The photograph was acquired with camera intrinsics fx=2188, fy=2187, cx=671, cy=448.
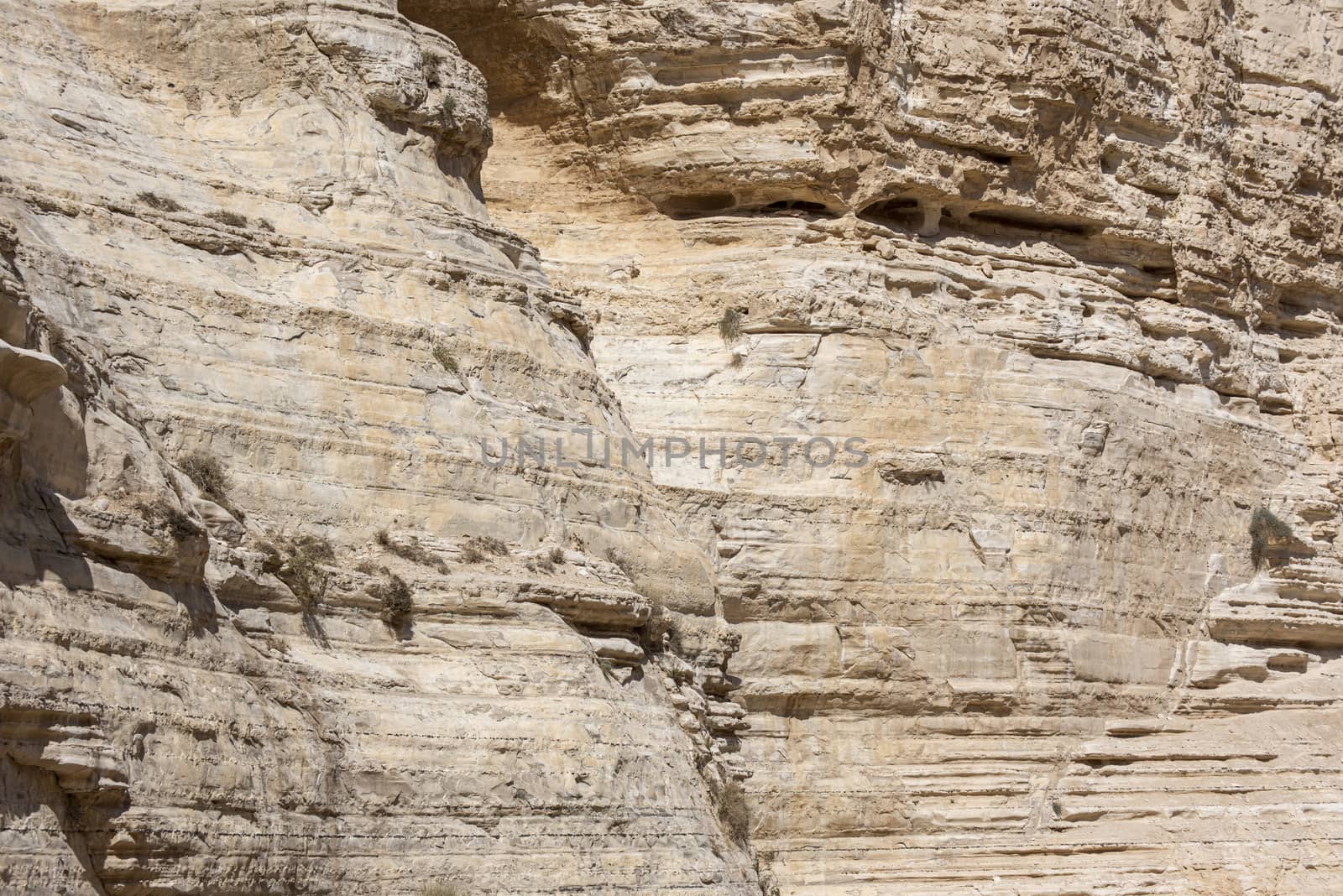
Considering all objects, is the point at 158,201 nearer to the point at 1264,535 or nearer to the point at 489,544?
the point at 489,544

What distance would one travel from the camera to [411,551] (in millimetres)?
15336

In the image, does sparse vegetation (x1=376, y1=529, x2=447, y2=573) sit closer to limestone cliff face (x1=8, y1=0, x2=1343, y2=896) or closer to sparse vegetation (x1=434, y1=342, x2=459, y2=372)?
limestone cliff face (x1=8, y1=0, x2=1343, y2=896)

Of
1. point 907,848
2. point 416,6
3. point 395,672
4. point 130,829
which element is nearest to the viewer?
point 130,829

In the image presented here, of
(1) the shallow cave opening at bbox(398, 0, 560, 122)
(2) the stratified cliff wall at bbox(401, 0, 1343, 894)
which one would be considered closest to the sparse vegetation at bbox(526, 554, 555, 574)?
(2) the stratified cliff wall at bbox(401, 0, 1343, 894)

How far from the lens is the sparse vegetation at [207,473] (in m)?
14.5

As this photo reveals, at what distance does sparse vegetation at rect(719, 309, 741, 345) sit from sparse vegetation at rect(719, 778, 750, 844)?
5.80m

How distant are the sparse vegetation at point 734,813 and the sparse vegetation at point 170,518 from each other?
5.35 m

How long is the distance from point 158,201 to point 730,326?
24.9 ft

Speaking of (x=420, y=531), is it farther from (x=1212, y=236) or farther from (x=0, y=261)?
(x=1212, y=236)

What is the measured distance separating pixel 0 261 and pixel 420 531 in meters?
4.05

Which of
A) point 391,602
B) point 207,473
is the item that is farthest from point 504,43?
point 391,602

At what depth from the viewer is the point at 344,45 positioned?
1830 cm

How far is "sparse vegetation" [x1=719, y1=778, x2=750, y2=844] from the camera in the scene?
16641mm

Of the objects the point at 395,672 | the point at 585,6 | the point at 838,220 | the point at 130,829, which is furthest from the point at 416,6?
the point at 130,829
